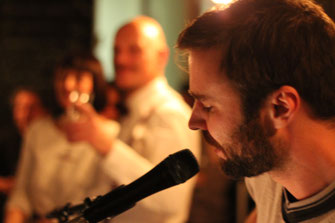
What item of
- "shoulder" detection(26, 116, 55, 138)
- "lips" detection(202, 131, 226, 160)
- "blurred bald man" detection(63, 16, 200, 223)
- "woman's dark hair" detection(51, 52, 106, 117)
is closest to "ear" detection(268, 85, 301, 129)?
"lips" detection(202, 131, 226, 160)

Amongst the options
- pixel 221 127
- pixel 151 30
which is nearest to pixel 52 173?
pixel 151 30

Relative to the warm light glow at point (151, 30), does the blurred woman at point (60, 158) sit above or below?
below

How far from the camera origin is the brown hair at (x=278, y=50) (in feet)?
2.92

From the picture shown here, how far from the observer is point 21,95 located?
10.9 feet

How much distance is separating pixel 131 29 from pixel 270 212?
117cm

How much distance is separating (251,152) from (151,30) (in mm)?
1218

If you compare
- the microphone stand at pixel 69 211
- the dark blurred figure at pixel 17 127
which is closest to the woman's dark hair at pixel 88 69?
the dark blurred figure at pixel 17 127

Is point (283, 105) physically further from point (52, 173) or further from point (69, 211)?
point (52, 173)

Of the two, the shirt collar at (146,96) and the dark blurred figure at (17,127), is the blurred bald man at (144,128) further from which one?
the dark blurred figure at (17,127)

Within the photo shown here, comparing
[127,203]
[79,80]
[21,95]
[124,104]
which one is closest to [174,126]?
[124,104]

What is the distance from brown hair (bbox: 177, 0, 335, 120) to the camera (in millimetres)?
890

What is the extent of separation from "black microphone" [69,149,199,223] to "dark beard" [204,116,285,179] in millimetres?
91

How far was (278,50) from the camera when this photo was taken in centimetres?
89

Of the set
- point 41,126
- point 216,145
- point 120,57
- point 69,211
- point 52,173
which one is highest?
point 216,145
